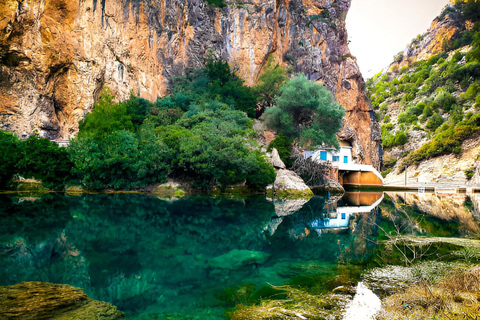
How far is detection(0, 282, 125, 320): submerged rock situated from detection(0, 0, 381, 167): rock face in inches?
1076

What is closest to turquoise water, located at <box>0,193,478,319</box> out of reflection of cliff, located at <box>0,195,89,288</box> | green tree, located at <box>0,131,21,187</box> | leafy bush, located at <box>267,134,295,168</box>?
reflection of cliff, located at <box>0,195,89,288</box>

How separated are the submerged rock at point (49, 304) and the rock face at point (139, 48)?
1076 inches

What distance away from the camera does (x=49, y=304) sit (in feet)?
13.8

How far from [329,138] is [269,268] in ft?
84.2

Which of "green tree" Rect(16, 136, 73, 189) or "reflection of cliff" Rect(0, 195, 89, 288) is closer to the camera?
"reflection of cliff" Rect(0, 195, 89, 288)

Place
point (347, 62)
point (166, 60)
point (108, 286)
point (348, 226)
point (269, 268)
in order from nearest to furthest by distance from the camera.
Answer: point (108, 286)
point (269, 268)
point (348, 226)
point (166, 60)
point (347, 62)

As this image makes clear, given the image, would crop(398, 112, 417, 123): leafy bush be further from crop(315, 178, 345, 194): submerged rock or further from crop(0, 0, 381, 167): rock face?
crop(315, 178, 345, 194): submerged rock

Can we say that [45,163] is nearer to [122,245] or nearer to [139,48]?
[139,48]

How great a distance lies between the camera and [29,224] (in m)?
10.3

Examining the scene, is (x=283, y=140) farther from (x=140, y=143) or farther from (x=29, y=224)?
(x=29, y=224)

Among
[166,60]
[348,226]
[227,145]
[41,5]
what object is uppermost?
[41,5]

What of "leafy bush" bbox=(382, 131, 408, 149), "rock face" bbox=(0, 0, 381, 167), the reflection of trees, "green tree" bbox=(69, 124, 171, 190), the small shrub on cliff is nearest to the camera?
the reflection of trees

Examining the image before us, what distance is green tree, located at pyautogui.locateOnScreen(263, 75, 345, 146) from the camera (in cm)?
3012

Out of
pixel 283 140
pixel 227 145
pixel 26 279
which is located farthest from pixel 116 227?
pixel 283 140
